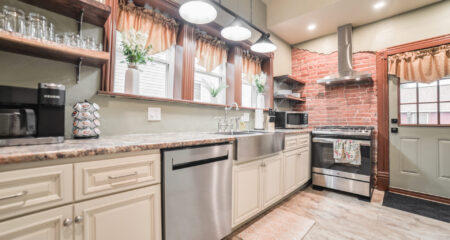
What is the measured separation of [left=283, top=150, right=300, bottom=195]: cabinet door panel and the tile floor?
197mm

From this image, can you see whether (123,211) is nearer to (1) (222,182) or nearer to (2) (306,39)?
(1) (222,182)

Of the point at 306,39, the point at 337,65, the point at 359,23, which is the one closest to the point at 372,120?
the point at 337,65

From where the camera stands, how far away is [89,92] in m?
1.42

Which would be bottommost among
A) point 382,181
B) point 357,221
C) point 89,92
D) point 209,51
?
point 357,221

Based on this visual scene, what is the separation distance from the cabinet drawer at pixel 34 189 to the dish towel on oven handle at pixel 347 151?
114 inches

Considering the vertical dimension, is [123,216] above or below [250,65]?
below

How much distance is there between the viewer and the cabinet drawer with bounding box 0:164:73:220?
2.23 feet

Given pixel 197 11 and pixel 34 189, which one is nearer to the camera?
pixel 34 189

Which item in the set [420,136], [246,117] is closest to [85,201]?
[246,117]

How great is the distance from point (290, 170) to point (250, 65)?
175cm

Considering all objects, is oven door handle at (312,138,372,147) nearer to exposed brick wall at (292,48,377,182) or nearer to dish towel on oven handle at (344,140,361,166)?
dish towel on oven handle at (344,140,361,166)

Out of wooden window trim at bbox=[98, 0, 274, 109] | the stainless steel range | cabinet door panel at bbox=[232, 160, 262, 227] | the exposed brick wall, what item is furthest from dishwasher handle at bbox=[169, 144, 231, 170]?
the exposed brick wall

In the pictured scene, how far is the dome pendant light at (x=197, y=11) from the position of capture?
145 centimetres

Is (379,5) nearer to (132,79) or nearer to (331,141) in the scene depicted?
(331,141)
